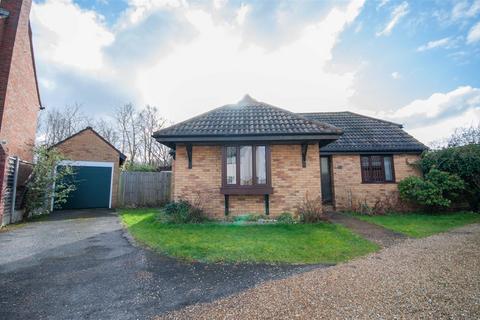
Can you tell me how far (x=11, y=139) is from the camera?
836 centimetres

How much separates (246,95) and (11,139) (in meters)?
9.82

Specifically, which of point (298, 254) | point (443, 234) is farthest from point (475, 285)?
point (443, 234)

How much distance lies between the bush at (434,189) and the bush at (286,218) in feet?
20.2

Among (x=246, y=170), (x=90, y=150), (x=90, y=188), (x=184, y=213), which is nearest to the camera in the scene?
(x=184, y=213)

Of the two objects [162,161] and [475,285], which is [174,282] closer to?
[475,285]

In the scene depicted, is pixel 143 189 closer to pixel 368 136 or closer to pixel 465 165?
pixel 368 136

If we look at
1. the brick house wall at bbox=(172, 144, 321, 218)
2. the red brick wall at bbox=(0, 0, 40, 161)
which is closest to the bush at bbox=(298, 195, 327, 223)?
the brick house wall at bbox=(172, 144, 321, 218)

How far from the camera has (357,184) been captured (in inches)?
420

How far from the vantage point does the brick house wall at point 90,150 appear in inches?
510

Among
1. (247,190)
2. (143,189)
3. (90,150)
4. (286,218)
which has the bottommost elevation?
(286,218)

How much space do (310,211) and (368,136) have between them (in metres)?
7.24

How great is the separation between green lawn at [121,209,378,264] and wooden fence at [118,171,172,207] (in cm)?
712

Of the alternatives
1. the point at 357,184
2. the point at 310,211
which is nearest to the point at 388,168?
the point at 357,184

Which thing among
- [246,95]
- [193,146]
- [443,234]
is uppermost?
[246,95]
